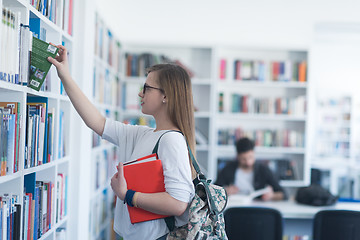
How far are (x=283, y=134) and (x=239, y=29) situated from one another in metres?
1.41

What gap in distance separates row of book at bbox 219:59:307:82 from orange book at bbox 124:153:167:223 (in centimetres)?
347

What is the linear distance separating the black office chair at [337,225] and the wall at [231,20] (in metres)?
2.80

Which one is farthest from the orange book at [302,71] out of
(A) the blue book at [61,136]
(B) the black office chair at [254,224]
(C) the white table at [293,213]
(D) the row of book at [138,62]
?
(A) the blue book at [61,136]

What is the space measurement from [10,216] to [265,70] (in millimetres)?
3784

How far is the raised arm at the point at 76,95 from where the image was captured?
63.1 inches

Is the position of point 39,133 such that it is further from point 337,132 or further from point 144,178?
point 337,132

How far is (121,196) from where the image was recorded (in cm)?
146

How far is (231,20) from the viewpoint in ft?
16.6

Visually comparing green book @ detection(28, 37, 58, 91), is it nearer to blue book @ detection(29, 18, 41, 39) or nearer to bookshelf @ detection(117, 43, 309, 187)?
blue book @ detection(29, 18, 41, 39)

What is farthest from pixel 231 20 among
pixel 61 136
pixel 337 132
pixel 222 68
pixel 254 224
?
pixel 337 132

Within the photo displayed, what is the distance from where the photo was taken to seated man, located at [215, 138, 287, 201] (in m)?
3.67

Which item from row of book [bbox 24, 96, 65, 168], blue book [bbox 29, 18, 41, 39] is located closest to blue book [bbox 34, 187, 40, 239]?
row of book [bbox 24, 96, 65, 168]

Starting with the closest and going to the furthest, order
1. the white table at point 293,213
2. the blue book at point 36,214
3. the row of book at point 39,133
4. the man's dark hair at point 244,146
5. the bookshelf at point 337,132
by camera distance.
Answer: the row of book at point 39,133, the blue book at point 36,214, the white table at point 293,213, the man's dark hair at point 244,146, the bookshelf at point 337,132

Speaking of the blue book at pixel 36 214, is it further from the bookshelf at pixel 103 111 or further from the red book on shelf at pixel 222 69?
the red book on shelf at pixel 222 69
